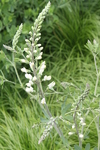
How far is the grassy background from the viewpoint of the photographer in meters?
1.79

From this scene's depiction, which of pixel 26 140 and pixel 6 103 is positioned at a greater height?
pixel 6 103

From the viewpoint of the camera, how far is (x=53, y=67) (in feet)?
8.40

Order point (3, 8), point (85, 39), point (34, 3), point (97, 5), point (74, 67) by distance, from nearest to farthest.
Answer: point (3, 8), point (34, 3), point (74, 67), point (85, 39), point (97, 5)

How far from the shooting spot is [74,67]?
251 cm

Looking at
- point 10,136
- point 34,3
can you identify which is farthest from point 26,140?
point 34,3

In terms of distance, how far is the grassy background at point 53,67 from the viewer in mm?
1787

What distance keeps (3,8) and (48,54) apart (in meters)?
0.83

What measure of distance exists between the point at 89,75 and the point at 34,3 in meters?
0.75

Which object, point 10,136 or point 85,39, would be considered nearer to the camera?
point 10,136

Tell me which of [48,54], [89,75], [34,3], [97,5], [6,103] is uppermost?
[97,5]

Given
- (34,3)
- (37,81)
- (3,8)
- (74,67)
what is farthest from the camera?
(74,67)

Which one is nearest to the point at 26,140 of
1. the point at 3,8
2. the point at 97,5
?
the point at 3,8

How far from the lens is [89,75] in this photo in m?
2.33

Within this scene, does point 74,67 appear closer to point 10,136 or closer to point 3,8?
point 3,8
